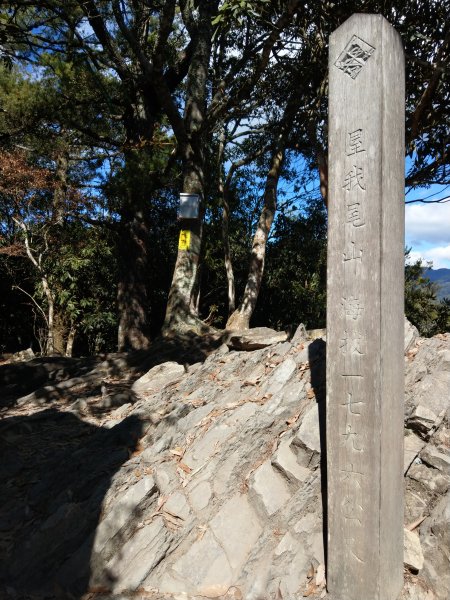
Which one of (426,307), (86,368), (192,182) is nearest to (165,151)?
(192,182)

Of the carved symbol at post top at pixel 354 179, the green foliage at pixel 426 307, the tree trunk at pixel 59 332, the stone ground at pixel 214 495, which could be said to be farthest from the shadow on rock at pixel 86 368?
the green foliage at pixel 426 307

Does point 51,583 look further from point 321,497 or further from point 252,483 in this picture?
point 321,497

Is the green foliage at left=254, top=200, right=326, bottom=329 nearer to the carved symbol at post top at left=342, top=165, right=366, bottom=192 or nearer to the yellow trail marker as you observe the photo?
the yellow trail marker

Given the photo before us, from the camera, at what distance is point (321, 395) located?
11.6 feet

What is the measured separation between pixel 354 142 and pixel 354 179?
0.20 m

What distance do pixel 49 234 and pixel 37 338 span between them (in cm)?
367

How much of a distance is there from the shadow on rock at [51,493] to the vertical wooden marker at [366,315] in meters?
1.70

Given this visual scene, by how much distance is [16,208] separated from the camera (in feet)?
34.3

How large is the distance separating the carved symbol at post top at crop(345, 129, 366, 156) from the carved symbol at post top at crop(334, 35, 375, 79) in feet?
0.99

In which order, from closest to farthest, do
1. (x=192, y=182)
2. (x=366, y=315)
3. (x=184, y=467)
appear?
1. (x=366, y=315)
2. (x=184, y=467)
3. (x=192, y=182)

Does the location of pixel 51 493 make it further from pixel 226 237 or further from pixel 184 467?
pixel 226 237

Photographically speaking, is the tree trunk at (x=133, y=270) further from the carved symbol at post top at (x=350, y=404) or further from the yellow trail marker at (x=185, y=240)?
the carved symbol at post top at (x=350, y=404)

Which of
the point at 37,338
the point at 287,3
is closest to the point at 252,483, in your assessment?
the point at 287,3

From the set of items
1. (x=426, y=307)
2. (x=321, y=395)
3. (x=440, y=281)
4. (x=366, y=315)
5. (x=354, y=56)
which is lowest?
(x=321, y=395)
